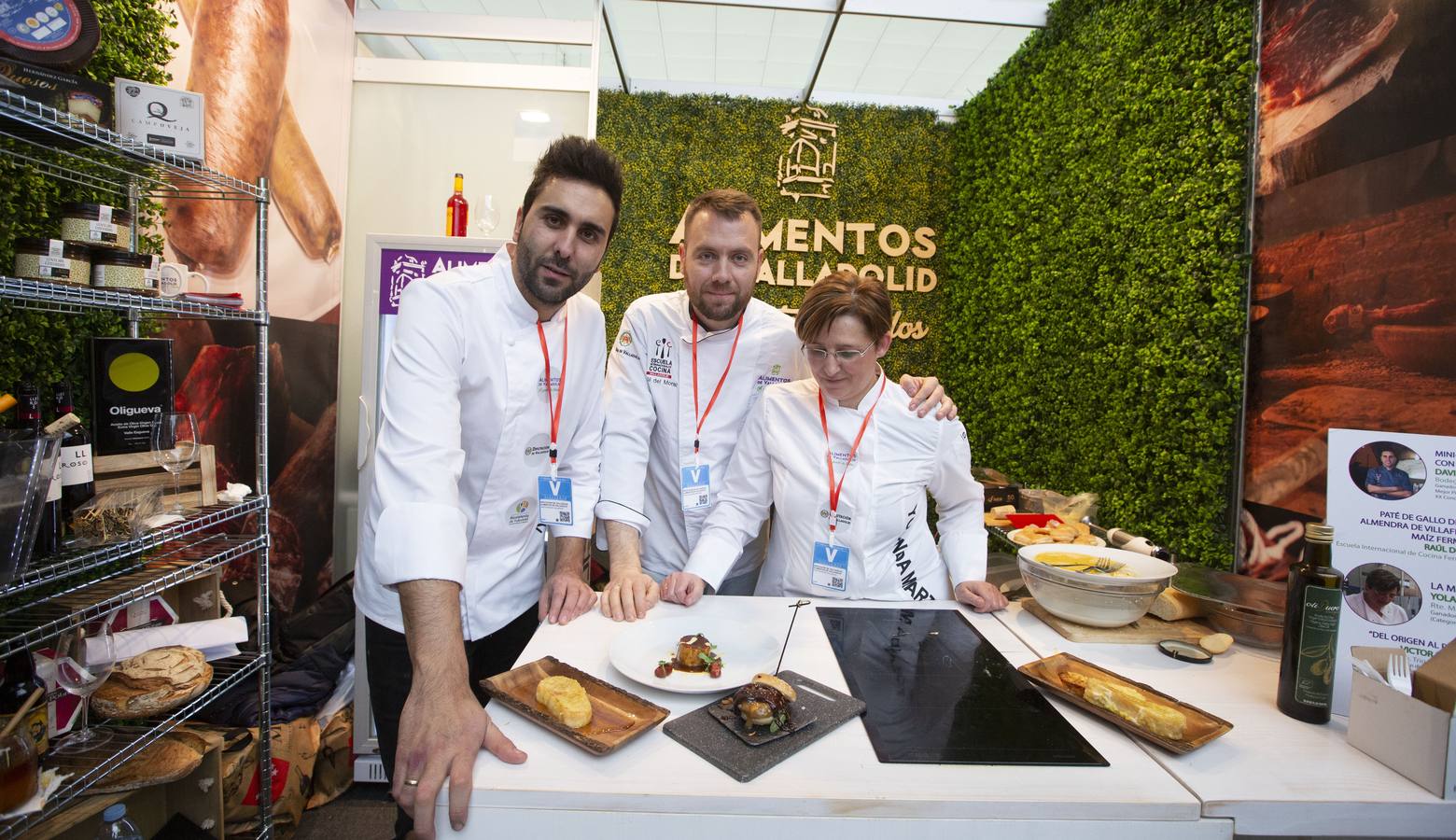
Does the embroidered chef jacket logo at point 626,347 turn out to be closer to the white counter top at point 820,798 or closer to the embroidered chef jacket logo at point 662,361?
the embroidered chef jacket logo at point 662,361

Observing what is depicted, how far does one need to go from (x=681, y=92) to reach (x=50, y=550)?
14.7 feet

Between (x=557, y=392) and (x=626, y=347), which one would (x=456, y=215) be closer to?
(x=626, y=347)

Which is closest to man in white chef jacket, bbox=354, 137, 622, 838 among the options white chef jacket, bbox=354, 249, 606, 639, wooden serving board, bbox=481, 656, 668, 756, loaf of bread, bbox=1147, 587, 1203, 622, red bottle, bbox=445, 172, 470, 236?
white chef jacket, bbox=354, 249, 606, 639

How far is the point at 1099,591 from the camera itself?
58.6 inches

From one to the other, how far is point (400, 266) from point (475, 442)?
1.72 m

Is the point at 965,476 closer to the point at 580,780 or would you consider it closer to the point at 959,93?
the point at 580,780

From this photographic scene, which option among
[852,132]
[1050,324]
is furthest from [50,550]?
[852,132]

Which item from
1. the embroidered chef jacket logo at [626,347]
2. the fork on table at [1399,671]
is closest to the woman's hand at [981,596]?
the fork on table at [1399,671]

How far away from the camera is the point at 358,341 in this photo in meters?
4.29

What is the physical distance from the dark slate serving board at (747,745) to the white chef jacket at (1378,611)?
876mm

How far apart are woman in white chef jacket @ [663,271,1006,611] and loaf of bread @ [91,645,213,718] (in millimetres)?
1536

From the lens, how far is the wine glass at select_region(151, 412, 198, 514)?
2.04 meters

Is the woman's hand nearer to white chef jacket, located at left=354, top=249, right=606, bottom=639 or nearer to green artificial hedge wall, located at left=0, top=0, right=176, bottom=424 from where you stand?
white chef jacket, located at left=354, top=249, right=606, bottom=639

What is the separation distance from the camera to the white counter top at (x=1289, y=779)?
96 centimetres
